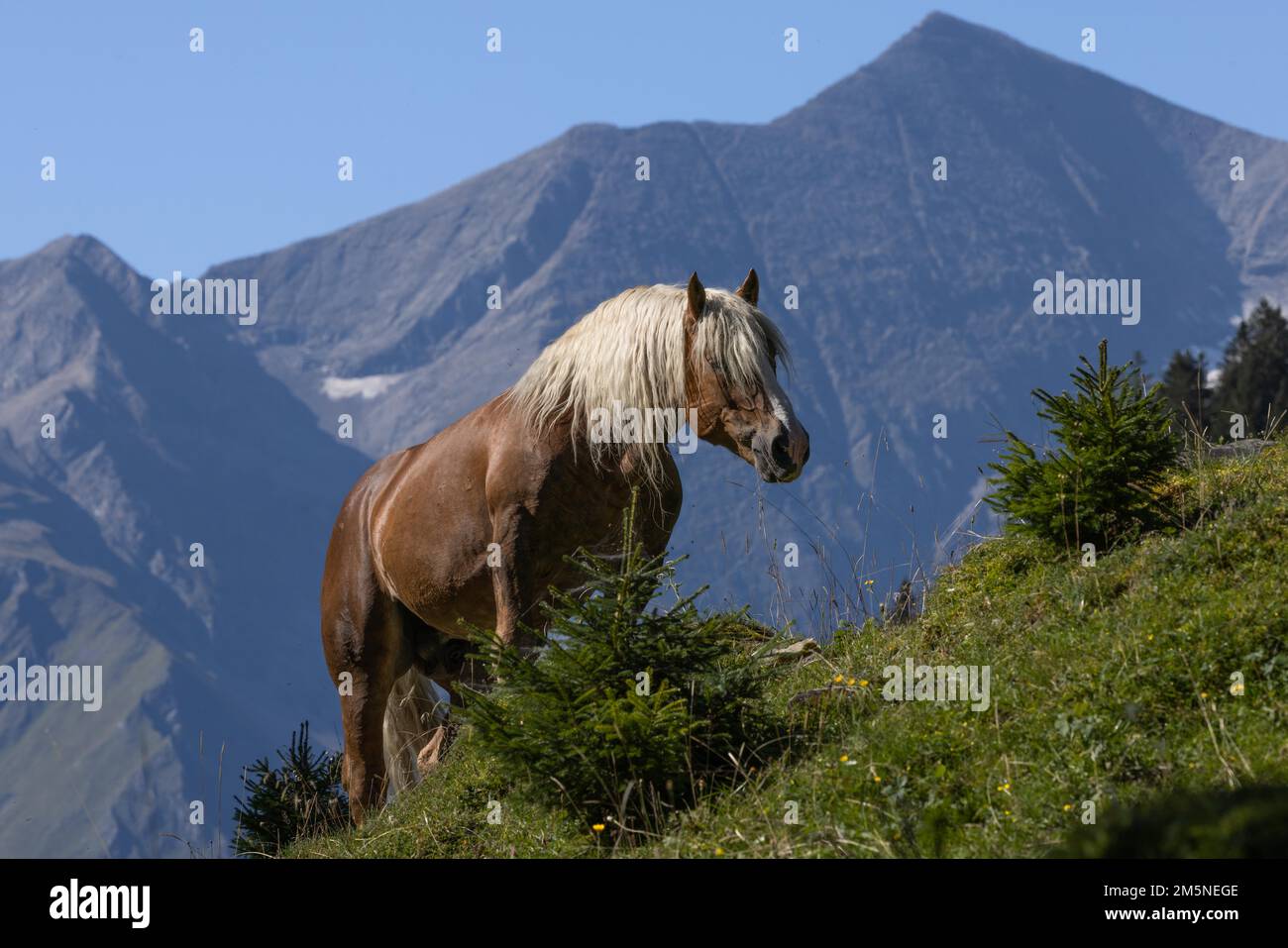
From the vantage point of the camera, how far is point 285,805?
14.1 metres

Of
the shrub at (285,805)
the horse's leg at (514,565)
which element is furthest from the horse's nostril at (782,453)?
the shrub at (285,805)

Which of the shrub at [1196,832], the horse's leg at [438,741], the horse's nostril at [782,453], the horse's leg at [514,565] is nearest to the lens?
the shrub at [1196,832]

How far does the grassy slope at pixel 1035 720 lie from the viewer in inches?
253

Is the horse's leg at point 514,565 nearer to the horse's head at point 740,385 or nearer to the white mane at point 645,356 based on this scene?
the white mane at point 645,356

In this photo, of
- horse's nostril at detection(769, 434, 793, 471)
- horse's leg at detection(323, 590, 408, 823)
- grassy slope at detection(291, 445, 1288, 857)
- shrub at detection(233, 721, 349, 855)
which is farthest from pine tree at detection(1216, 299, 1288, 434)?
horse's nostril at detection(769, 434, 793, 471)

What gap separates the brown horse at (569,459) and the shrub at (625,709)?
995mm

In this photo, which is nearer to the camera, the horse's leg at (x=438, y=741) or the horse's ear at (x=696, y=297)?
the horse's ear at (x=696, y=297)

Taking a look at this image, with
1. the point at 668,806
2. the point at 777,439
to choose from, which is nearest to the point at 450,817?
the point at 668,806

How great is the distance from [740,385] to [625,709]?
7.49 ft

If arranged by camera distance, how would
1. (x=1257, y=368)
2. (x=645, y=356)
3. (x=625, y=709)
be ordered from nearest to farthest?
(x=625, y=709)
(x=645, y=356)
(x=1257, y=368)

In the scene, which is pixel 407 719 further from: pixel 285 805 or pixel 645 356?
pixel 645 356

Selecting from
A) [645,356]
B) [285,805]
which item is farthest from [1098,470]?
[285,805]

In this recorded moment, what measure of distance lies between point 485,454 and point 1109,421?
4164 mm

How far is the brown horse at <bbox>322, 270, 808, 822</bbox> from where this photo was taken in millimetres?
9078
